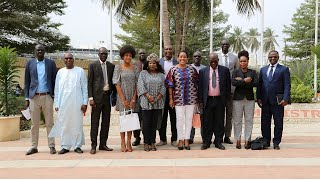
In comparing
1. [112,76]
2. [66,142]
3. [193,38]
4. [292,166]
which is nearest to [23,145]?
[66,142]

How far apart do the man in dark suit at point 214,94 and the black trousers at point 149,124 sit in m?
0.87

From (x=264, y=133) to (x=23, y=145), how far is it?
193 inches

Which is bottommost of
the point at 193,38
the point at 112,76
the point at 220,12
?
the point at 112,76

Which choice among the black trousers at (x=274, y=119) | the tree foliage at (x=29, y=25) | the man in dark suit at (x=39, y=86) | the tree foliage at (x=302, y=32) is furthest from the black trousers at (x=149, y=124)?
the tree foliage at (x=302, y=32)

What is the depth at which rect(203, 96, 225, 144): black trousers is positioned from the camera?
745cm

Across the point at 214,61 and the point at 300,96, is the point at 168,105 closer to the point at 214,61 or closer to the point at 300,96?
the point at 214,61

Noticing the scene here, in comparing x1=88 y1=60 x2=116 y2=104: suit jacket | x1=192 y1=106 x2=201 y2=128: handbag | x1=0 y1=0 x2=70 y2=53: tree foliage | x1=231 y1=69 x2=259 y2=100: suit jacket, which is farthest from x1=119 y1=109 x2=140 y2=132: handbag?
x1=0 y1=0 x2=70 y2=53: tree foliage

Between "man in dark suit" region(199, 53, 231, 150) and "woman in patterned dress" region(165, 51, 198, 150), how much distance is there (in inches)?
6.3

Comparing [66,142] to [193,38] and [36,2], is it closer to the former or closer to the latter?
[36,2]

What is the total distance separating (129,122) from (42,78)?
1.73 meters

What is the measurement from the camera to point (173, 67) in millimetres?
7367

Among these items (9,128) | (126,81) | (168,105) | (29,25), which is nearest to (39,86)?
(126,81)

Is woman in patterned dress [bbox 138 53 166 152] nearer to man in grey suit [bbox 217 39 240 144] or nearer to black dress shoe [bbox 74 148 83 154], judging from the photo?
black dress shoe [bbox 74 148 83 154]

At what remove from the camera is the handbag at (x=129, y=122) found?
7168 mm
